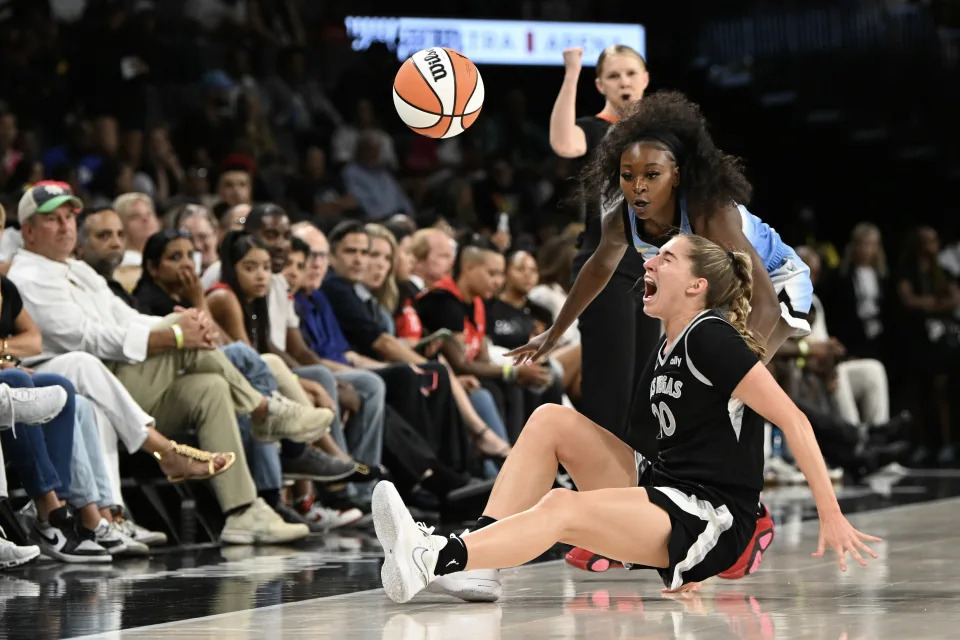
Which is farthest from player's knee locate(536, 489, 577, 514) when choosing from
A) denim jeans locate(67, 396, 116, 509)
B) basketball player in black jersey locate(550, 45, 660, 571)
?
denim jeans locate(67, 396, 116, 509)

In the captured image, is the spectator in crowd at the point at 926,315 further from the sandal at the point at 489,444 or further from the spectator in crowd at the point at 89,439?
the spectator in crowd at the point at 89,439

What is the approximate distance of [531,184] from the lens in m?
13.3

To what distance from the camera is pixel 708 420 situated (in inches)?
153

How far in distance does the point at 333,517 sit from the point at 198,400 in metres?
1.02

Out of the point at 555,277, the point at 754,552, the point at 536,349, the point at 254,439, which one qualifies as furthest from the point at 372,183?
the point at 754,552

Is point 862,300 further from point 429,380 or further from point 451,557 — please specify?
point 451,557

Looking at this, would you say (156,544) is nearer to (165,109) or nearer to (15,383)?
(15,383)

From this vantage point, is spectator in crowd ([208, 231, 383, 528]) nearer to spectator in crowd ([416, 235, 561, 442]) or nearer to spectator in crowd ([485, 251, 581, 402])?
spectator in crowd ([416, 235, 561, 442])

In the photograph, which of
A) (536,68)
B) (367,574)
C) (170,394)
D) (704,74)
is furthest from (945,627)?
(704,74)

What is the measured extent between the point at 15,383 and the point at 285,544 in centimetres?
137

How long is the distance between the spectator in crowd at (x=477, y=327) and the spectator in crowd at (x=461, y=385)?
3.8 inches

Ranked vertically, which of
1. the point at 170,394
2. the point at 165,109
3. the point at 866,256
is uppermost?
the point at 165,109

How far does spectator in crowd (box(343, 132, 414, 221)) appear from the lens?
1187 cm

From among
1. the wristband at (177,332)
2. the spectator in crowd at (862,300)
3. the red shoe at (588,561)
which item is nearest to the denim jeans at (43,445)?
the wristband at (177,332)
